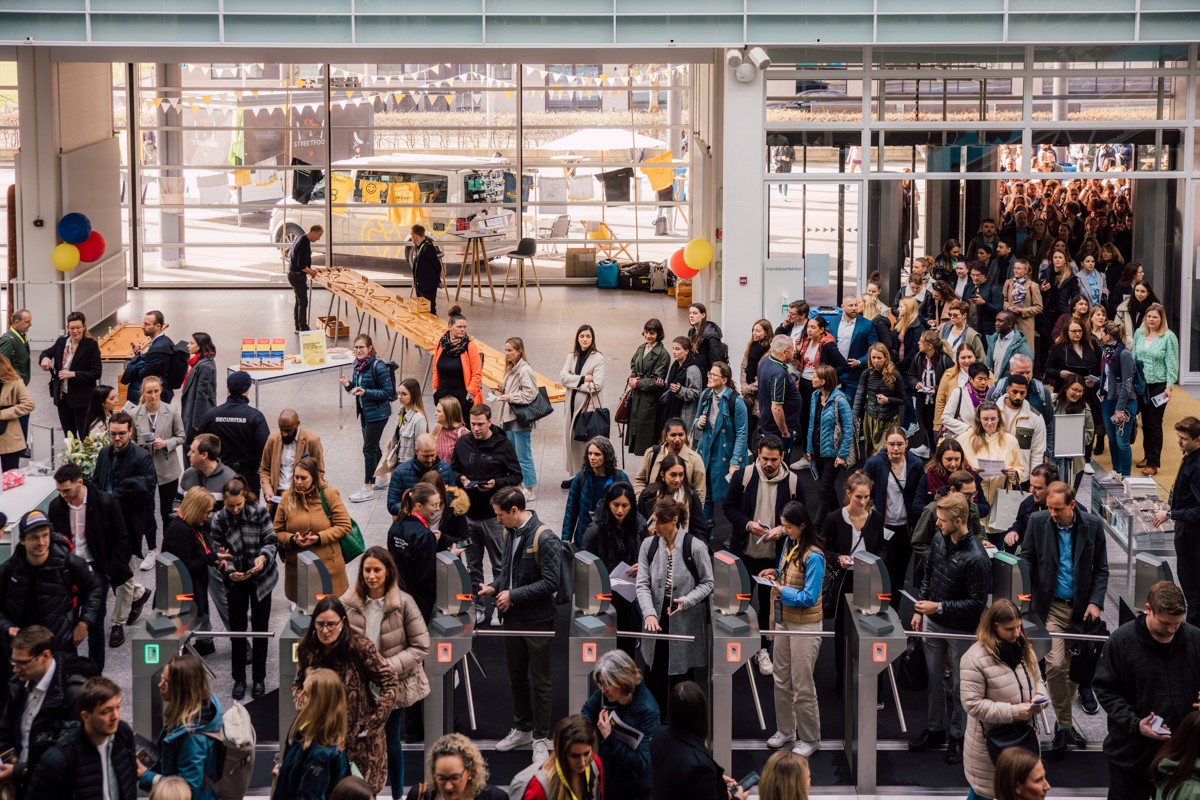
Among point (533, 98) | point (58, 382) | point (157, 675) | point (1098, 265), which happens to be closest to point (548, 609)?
point (157, 675)

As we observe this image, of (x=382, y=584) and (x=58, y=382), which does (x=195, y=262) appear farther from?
(x=382, y=584)

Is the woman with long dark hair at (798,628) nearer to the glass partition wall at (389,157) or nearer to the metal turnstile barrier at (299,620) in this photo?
the metal turnstile barrier at (299,620)

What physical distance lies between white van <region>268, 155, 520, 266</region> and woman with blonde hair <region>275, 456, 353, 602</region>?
16916mm

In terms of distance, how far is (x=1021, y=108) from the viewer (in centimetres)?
1703

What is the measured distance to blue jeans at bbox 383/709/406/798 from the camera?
7.58 m

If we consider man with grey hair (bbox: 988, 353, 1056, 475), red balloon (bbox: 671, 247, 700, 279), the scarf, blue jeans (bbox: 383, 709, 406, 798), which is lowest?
blue jeans (bbox: 383, 709, 406, 798)

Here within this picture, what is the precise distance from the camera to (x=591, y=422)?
40.2ft

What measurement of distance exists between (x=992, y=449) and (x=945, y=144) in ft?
26.1

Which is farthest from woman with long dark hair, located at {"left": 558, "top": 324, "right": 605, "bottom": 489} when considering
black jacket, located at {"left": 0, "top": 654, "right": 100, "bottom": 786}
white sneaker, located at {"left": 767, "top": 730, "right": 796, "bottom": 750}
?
black jacket, located at {"left": 0, "top": 654, "right": 100, "bottom": 786}

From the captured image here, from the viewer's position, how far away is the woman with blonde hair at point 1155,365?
13.0 metres

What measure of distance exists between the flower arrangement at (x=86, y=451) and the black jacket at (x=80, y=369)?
2141mm

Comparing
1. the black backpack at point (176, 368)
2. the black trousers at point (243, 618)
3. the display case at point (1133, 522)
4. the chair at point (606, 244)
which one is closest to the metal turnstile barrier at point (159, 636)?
the black trousers at point (243, 618)

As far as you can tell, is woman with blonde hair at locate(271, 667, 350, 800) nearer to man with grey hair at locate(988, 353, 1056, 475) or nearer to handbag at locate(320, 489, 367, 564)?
handbag at locate(320, 489, 367, 564)

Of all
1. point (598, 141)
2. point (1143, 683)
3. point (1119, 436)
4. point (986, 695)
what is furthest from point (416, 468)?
point (598, 141)
